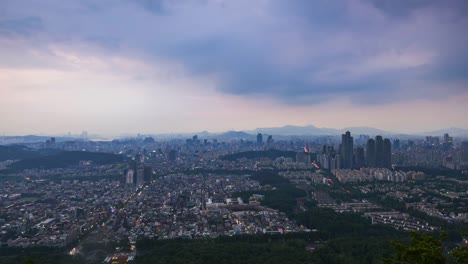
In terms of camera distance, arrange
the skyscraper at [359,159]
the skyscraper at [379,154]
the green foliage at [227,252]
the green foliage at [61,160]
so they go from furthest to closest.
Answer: the skyscraper at [359,159]
the skyscraper at [379,154]
the green foliage at [61,160]
the green foliage at [227,252]

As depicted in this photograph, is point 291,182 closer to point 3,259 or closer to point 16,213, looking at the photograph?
point 16,213

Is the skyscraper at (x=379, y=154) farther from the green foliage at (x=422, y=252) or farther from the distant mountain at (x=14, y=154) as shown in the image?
the distant mountain at (x=14, y=154)

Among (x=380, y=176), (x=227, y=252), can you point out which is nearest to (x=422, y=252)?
(x=227, y=252)

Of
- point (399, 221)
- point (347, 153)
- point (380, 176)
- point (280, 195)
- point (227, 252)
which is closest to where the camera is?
point (227, 252)

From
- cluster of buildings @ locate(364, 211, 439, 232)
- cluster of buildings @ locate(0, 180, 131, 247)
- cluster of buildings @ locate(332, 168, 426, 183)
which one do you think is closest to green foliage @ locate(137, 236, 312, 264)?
cluster of buildings @ locate(0, 180, 131, 247)

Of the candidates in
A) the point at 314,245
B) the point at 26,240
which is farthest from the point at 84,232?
the point at 314,245

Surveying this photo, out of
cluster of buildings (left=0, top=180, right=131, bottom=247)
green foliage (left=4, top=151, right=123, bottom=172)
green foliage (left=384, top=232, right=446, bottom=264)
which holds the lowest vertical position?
cluster of buildings (left=0, top=180, right=131, bottom=247)

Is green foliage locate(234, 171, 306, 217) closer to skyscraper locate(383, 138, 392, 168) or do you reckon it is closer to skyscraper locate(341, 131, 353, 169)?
skyscraper locate(341, 131, 353, 169)

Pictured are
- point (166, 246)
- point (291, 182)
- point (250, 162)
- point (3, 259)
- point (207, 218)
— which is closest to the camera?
point (3, 259)

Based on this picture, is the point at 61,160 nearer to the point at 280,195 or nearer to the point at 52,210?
the point at 52,210

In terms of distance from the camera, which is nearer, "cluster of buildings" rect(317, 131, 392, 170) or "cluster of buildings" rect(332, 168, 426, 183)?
"cluster of buildings" rect(332, 168, 426, 183)

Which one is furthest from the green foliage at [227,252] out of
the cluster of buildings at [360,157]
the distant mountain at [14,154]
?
the distant mountain at [14,154]
